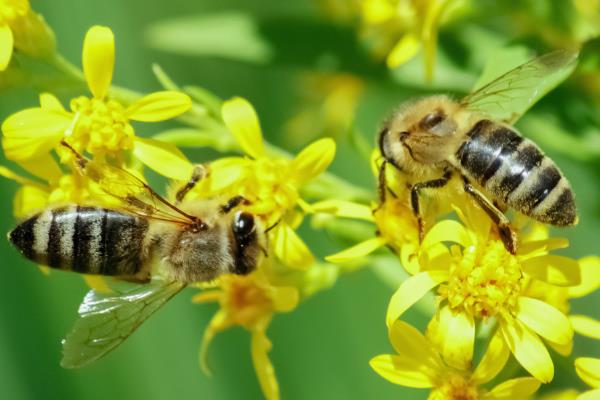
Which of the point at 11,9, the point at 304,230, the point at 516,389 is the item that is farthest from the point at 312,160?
the point at 304,230

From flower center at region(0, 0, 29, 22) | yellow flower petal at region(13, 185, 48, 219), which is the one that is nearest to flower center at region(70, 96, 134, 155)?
yellow flower petal at region(13, 185, 48, 219)

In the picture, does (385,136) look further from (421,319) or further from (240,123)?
(421,319)

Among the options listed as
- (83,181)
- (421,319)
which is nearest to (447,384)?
(83,181)

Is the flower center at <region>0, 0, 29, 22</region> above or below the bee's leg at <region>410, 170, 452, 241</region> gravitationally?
above

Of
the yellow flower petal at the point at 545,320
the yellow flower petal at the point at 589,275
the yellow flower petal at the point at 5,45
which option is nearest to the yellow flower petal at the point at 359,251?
the yellow flower petal at the point at 545,320

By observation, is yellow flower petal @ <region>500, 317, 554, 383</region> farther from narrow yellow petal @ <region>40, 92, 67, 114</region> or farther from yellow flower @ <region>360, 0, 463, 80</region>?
narrow yellow petal @ <region>40, 92, 67, 114</region>

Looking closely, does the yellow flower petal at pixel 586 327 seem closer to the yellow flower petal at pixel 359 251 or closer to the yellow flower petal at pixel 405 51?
the yellow flower petal at pixel 359 251

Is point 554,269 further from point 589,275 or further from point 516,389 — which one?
point 516,389
